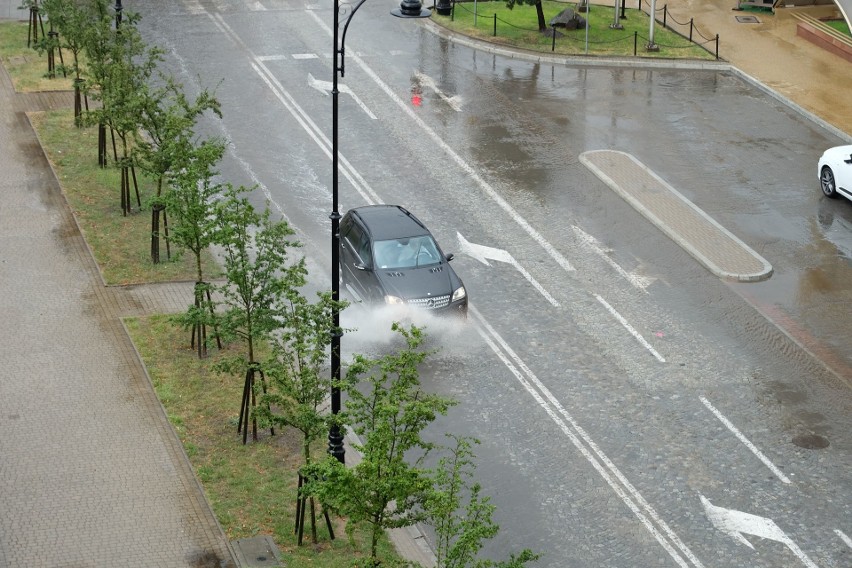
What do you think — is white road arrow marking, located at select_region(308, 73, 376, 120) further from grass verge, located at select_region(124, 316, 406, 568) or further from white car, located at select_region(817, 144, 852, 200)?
grass verge, located at select_region(124, 316, 406, 568)

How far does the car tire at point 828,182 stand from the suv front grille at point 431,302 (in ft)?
36.3

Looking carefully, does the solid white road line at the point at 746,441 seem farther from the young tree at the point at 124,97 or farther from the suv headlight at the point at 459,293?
the young tree at the point at 124,97

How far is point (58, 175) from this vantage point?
30719 mm

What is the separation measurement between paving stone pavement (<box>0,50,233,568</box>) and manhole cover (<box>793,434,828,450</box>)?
888cm

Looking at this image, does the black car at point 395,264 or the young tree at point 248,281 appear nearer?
the young tree at point 248,281

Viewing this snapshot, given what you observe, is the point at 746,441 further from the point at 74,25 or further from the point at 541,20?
the point at 541,20

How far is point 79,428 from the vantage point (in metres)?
20.6

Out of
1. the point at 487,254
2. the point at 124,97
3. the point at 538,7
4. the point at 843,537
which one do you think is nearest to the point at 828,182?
the point at 487,254

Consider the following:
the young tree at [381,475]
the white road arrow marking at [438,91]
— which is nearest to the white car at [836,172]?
the white road arrow marking at [438,91]

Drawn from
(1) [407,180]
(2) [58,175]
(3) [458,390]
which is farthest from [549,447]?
(2) [58,175]

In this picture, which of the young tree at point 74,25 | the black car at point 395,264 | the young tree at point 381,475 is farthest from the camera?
the young tree at point 74,25

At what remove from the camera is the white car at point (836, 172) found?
29500 millimetres

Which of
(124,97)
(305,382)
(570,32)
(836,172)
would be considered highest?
(570,32)

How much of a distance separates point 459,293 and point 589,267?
3818 mm
